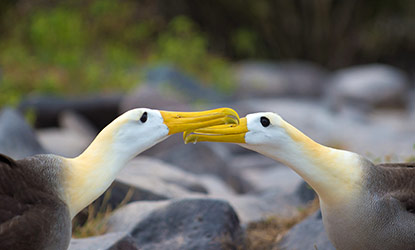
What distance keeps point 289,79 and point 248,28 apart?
2.48 meters

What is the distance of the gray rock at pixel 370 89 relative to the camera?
1188 centimetres

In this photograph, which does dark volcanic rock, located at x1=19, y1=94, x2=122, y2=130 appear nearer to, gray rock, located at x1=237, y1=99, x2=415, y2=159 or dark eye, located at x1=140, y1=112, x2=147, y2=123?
gray rock, located at x1=237, y1=99, x2=415, y2=159

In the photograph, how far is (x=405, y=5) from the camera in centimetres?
1501

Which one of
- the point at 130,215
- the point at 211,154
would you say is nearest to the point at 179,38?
the point at 211,154

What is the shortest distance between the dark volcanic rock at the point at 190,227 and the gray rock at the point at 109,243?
0.33 metres

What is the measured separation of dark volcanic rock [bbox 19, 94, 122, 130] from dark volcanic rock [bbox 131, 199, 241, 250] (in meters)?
5.17

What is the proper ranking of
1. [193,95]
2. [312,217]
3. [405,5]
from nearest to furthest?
[312,217]
[193,95]
[405,5]

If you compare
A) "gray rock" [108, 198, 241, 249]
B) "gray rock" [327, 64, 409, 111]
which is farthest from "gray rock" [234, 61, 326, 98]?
"gray rock" [108, 198, 241, 249]

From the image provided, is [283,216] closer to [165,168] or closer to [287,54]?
[165,168]

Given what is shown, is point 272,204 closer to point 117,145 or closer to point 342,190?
point 342,190

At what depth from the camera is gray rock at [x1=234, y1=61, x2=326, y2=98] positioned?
41.9ft

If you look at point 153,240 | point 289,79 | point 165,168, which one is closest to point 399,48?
point 289,79

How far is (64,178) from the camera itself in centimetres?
247

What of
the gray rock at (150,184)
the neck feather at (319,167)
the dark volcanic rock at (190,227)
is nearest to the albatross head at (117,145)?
the neck feather at (319,167)
